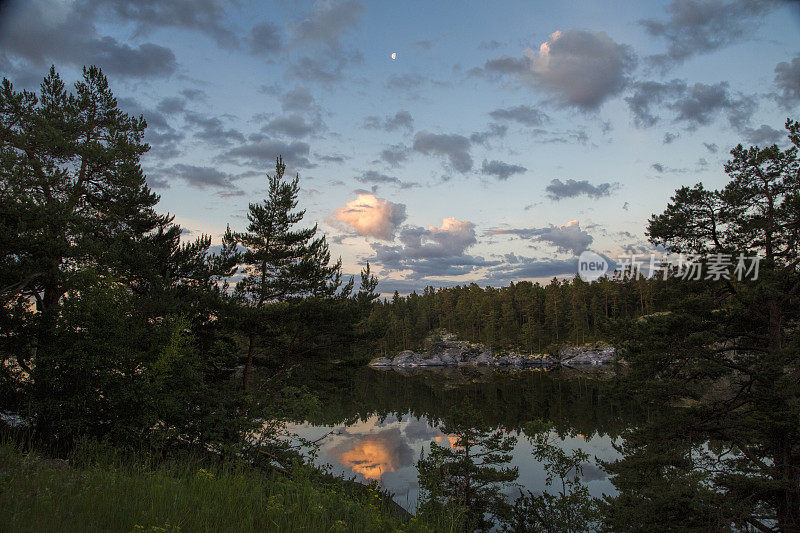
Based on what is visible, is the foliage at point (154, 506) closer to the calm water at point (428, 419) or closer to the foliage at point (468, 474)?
the calm water at point (428, 419)

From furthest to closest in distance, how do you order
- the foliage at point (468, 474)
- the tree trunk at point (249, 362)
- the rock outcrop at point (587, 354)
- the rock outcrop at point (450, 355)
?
the rock outcrop at point (450, 355) < the rock outcrop at point (587, 354) < the tree trunk at point (249, 362) < the foliage at point (468, 474)

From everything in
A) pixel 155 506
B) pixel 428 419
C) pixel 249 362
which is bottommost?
pixel 428 419

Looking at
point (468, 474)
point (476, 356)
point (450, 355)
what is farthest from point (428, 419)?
point (450, 355)

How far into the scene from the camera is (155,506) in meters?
4.95

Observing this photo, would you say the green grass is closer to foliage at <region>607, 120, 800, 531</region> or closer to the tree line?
the tree line

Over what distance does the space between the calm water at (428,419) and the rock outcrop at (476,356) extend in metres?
30.9

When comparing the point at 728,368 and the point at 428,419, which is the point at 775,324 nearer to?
the point at 728,368

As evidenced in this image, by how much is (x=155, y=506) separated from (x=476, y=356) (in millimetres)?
114051

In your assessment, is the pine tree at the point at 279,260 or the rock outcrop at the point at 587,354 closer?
the pine tree at the point at 279,260

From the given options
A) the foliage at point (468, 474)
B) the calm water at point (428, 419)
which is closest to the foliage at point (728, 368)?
the calm water at point (428, 419)

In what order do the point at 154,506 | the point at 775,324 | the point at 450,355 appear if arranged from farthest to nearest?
the point at 450,355
the point at 775,324
the point at 154,506

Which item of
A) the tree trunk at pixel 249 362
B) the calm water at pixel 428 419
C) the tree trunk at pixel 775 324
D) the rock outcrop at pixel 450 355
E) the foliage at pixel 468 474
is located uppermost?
the tree trunk at pixel 775 324

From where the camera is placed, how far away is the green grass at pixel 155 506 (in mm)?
4387

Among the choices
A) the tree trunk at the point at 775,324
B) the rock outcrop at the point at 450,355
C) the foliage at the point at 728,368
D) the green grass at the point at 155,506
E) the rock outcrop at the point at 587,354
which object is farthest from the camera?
the rock outcrop at the point at 450,355
